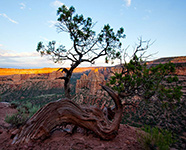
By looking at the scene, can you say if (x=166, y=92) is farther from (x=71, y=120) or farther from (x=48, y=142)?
(x=48, y=142)

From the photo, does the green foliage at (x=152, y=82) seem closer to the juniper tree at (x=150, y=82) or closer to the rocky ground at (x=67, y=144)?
the juniper tree at (x=150, y=82)

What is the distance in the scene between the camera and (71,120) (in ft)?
11.9

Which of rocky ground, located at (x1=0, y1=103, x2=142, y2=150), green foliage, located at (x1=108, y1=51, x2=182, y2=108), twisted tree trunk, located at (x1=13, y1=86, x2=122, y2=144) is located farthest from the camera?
green foliage, located at (x1=108, y1=51, x2=182, y2=108)

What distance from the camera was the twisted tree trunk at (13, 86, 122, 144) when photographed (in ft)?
10.3

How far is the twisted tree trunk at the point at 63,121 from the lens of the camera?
313 cm

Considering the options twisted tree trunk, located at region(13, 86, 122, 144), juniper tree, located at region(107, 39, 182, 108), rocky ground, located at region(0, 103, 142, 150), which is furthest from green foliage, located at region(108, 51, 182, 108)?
rocky ground, located at region(0, 103, 142, 150)

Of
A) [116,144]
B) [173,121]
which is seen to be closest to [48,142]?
[116,144]

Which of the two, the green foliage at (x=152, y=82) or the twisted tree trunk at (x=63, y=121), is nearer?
the twisted tree trunk at (x=63, y=121)

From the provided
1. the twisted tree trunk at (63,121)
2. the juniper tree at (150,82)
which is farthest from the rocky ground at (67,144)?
the juniper tree at (150,82)

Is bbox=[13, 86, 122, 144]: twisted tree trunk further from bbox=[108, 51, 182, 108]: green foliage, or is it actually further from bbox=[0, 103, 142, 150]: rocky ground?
bbox=[108, 51, 182, 108]: green foliage

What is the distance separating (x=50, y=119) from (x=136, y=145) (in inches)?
115

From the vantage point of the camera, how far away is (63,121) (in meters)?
3.55

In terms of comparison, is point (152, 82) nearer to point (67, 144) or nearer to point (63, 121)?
point (63, 121)

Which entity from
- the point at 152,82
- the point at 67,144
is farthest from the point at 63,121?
the point at 152,82
